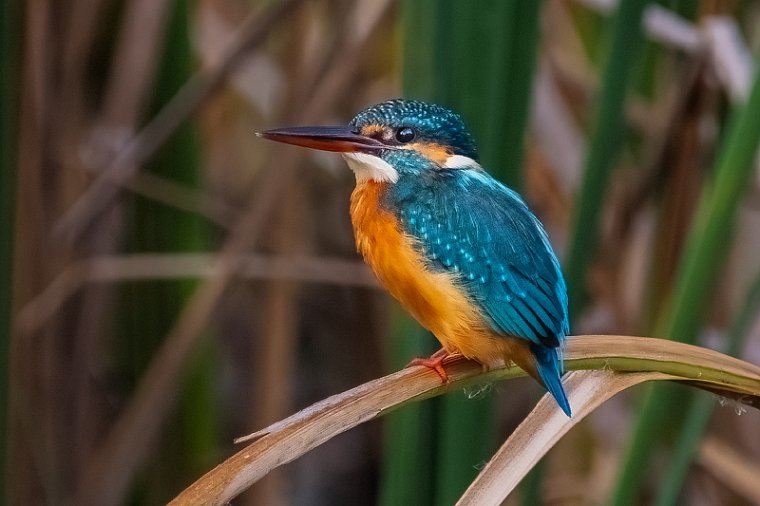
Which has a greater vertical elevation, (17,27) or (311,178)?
(17,27)

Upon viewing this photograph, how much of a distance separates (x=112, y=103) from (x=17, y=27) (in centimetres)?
56

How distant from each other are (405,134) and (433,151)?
0.04 metres

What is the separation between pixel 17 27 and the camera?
1.40 meters

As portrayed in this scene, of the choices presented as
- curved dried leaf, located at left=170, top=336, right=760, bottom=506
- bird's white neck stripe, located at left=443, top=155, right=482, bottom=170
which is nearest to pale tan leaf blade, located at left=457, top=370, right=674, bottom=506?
curved dried leaf, located at left=170, top=336, right=760, bottom=506

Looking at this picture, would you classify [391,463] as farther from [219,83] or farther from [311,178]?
[311,178]

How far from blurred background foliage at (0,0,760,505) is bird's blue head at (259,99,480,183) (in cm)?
8

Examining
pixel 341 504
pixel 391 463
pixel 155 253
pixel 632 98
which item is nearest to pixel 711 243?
pixel 391 463

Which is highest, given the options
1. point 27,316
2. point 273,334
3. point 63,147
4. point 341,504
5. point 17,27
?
point 17,27

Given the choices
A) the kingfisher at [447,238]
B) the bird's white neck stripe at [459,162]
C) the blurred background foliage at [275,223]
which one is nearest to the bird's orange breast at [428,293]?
the kingfisher at [447,238]

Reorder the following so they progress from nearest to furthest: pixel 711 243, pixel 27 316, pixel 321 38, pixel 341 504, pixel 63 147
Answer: pixel 711 243 → pixel 27 316 → pixel 63 147 → pixel 321 38 → pixel 341 504

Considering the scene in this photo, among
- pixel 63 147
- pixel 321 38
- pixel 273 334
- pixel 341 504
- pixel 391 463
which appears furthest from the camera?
pixel 341 504

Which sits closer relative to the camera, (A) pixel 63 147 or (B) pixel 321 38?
(A) pixel 63 147

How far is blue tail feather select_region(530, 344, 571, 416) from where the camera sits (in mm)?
957

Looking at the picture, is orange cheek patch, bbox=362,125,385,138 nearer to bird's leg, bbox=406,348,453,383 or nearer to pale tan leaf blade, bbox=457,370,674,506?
bird's leg, bbox=406,348,453,383
